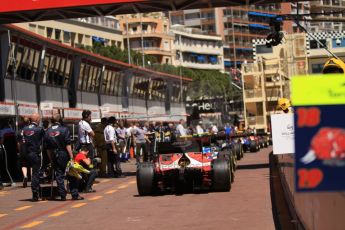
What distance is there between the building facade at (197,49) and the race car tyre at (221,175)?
130 m

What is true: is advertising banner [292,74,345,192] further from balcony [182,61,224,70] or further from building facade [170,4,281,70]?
building facade [170,4,281,70]

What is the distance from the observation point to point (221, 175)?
57.6 ft

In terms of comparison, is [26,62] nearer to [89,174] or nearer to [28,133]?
[89,174]

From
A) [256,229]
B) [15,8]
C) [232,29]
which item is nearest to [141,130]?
[15,8]

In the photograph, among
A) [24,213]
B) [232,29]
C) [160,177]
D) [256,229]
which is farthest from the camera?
[232,29]

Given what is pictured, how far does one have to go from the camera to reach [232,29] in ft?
560

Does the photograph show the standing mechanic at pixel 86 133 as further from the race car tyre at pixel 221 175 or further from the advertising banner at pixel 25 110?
the advertising banner at pixel 25 110

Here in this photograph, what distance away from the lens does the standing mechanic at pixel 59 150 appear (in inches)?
684

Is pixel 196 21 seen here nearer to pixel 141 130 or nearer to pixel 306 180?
pixel 141 130

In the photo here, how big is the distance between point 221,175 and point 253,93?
3510 cm

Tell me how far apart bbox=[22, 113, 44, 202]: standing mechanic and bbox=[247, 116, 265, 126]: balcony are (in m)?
34.3

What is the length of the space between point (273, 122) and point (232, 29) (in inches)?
6222

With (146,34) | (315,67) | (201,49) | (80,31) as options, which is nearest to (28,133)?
(315,67)

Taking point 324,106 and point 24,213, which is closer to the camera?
point 324,106
